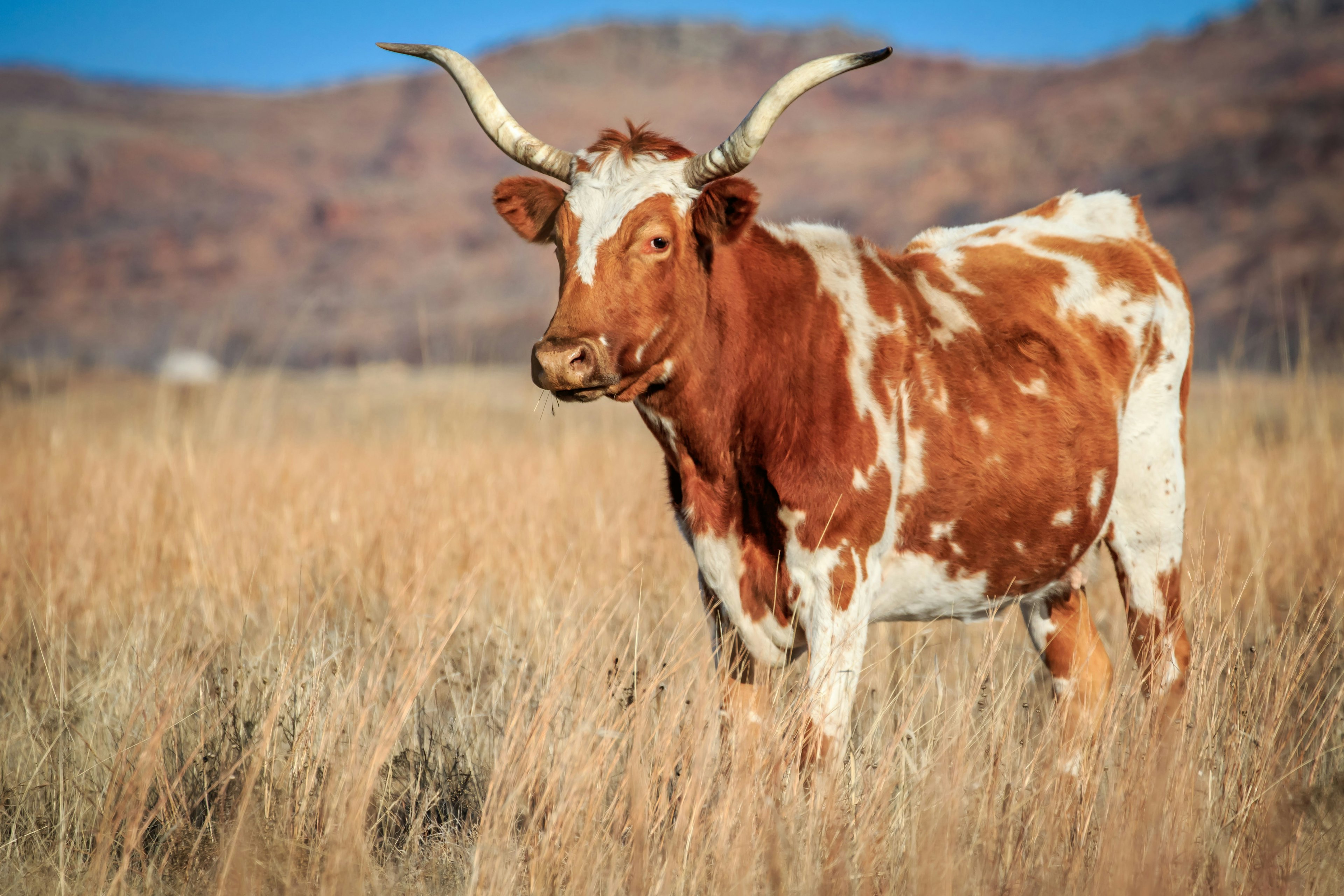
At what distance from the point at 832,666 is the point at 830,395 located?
2.92 ft

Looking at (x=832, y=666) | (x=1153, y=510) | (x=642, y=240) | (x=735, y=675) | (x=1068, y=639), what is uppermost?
(x=642, y=240)

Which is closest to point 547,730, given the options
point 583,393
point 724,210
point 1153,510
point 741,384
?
point 583,393

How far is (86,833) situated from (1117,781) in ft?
10.1

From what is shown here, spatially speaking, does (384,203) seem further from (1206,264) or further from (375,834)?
(375,834)

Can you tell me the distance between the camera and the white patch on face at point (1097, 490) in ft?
13.6

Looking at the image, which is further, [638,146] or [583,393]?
[638,146]

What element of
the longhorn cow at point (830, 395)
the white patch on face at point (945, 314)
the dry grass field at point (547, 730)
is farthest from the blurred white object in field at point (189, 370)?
the white patch on face at point (945, 314)

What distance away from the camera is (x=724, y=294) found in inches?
140

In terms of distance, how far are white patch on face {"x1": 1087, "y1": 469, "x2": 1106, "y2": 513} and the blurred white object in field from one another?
1486 cm

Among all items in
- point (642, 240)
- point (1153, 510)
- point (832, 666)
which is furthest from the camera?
point (1153, 510)

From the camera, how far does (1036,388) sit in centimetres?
401

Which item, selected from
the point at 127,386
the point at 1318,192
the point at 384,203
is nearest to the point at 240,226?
the point at 384,203

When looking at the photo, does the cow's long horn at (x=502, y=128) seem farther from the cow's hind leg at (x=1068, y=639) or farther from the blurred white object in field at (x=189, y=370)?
the blurred white object in field at (x=189, y=370)

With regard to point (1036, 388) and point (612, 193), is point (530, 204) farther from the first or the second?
point (1036, 388)
